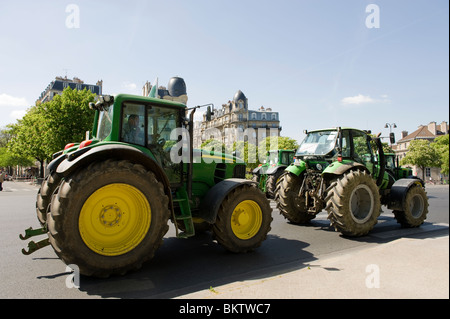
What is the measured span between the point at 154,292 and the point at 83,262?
1010 millimetres

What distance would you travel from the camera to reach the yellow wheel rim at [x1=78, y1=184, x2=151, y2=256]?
3.98 meters

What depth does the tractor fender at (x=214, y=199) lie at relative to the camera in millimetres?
5098

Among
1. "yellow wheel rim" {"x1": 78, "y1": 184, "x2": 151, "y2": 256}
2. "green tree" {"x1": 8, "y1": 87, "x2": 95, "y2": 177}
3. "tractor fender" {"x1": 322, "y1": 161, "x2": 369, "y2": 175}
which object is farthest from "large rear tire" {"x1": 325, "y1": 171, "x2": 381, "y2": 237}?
"green tree" {"x1": 8, "y1": 87, "x2": 95, "y2": 177}

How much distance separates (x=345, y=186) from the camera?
666 cm

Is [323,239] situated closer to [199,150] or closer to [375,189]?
[375,189]

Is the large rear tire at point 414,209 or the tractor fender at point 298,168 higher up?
the tractor fender at point 298,168

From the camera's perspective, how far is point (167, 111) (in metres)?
5.16

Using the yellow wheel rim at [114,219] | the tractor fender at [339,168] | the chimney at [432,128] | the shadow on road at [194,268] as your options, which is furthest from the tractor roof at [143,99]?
the chimney at [432,128]

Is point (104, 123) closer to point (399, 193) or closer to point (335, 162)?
point (335, 162)

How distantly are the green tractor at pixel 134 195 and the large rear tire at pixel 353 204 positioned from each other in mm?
1921

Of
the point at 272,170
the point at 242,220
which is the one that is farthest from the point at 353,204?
the point at 272,170

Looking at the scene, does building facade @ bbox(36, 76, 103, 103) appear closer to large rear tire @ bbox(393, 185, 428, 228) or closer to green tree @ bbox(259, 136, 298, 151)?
green tree @ bbox(259, 136, 298, 151)

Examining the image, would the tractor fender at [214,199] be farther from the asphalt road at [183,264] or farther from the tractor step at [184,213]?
the asphalt road at [183,264]
